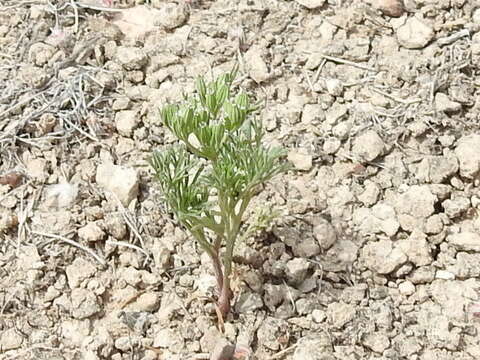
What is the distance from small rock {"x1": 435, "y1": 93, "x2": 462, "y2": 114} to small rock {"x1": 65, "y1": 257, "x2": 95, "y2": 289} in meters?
1.18

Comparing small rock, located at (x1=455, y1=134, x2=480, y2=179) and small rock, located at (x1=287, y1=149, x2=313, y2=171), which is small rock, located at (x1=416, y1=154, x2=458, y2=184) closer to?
small rock, located at (x1=455, y1=134, x2=480, y2=179)

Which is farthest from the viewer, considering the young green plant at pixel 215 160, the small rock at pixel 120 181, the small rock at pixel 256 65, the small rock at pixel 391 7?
the small rock at pixel 391 7

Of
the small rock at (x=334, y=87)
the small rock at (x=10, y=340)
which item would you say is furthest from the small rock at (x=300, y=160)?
the small rock at (x=10, y=340)

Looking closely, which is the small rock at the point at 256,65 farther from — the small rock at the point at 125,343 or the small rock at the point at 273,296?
the small rock at the point at 125,343

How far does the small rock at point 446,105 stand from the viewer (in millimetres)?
2689

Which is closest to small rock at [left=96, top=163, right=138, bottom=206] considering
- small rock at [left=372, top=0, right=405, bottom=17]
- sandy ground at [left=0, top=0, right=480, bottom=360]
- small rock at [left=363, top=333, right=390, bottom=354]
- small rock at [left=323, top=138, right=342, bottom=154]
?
sandy ground at [left=0, top=0, right=480, bottom=360]

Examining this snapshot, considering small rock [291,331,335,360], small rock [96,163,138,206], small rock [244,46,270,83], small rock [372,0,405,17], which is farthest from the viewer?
small rock [372,0,405,17]

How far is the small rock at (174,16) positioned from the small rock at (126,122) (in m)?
0.42

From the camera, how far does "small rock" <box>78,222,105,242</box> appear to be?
2.49 meters

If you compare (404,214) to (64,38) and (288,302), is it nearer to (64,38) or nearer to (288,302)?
(288,302)

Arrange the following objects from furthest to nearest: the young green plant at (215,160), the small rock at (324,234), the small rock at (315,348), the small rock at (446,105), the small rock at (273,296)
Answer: the small rock at (446,105)
the small rock at (324,234)
the small rock at (273,296)
the small rock at (315,348)
the young green plant at (215,160)

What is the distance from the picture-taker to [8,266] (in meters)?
2.48

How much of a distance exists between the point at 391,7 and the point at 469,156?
66 centimetres

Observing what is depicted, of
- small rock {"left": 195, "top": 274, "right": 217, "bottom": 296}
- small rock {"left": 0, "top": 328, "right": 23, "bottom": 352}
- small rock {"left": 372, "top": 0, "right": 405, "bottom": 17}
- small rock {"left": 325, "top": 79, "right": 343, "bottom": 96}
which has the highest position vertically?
small rock {"left": 372, "top": 0, "right": 405, "bottom": 17}
